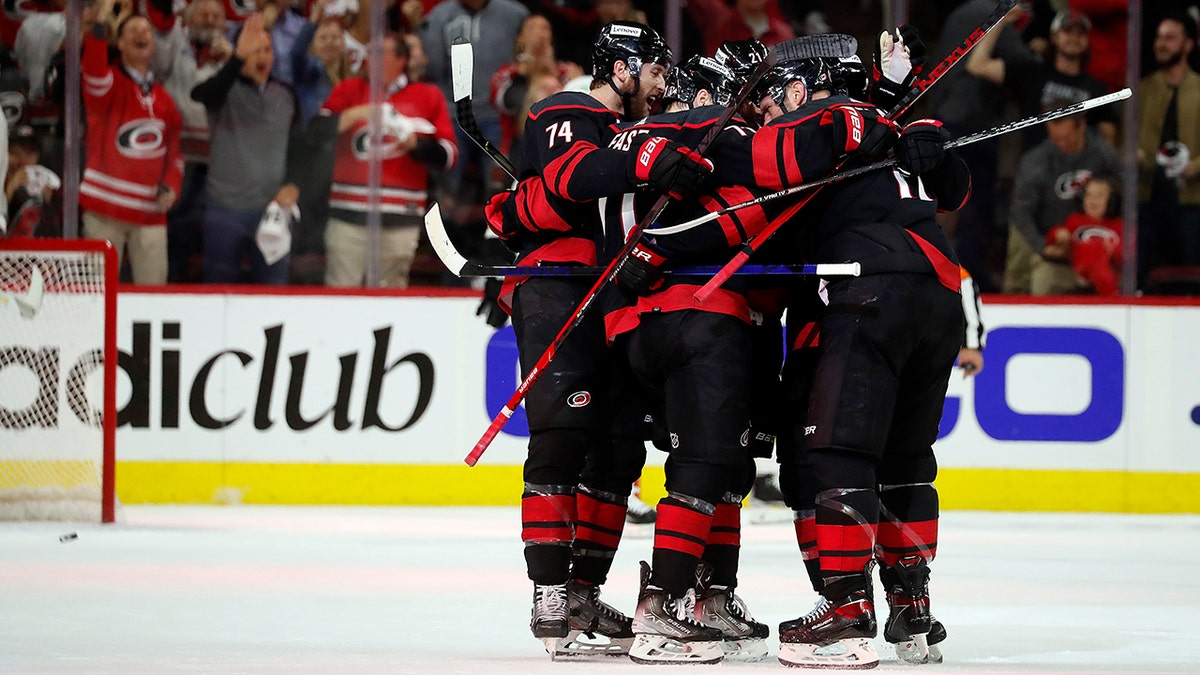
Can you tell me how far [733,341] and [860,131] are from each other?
0.54 m

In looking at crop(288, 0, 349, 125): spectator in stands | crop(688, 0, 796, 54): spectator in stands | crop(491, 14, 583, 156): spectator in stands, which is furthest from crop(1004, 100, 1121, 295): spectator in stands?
crop(288, 0, 349, 125): spectator in stands

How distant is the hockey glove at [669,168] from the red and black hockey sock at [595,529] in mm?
777

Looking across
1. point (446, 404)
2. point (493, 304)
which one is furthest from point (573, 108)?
point (446, 404)

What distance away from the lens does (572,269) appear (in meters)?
4.31

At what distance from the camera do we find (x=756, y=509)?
7.74 metres

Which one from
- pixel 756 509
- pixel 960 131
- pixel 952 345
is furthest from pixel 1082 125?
pixel 952 345

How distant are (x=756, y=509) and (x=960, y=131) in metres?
2.09

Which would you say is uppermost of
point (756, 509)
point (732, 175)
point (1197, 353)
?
point (732, 175)

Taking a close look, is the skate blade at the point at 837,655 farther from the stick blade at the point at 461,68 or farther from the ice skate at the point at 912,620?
the stick blade at the point at 461,68

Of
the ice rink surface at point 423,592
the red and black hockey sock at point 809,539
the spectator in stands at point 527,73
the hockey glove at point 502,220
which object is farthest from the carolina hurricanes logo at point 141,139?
the red and black hockey sock at point 809,539

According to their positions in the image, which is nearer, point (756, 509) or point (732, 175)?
point (732, 175)

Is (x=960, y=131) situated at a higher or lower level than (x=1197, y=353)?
higher

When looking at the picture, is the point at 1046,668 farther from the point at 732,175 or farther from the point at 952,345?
the point at 732,175

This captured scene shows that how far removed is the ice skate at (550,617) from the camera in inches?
160
